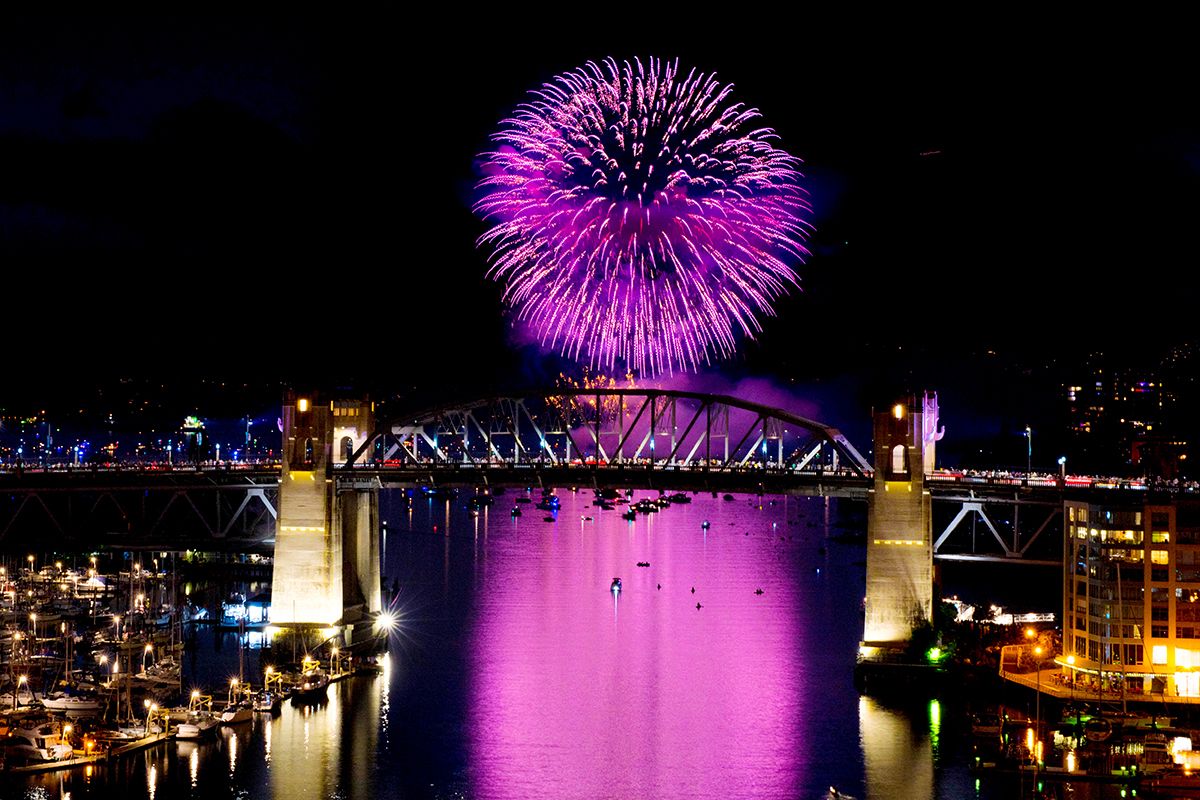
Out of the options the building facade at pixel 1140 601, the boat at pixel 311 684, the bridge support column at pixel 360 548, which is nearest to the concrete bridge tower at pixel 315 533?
the bridge support column at pixel 360 548

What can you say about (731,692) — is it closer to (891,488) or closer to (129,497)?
(891,488)

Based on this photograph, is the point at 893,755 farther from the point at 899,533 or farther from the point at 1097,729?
the point at 899,533

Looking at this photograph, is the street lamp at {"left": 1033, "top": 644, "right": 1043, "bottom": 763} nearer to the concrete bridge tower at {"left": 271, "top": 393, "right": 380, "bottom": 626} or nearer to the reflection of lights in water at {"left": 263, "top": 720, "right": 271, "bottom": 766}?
the reflection of lights in water at {"left": 263, "top": 720, "right": 271, "bottom": 766}

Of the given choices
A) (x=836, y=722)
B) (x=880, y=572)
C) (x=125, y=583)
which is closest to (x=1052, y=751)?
(x=836, y=722)

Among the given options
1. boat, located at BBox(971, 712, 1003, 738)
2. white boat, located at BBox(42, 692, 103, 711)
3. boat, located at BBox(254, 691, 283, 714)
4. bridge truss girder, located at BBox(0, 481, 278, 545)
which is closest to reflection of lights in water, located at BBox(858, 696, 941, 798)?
boat, located at BBox(971, 712, 1003, 738)

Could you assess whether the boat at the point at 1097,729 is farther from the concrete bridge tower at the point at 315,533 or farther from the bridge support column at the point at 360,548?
the bridge support column at the point at 360,548

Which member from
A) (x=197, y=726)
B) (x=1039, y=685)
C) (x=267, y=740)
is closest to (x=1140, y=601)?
(x=1039, y=685)
